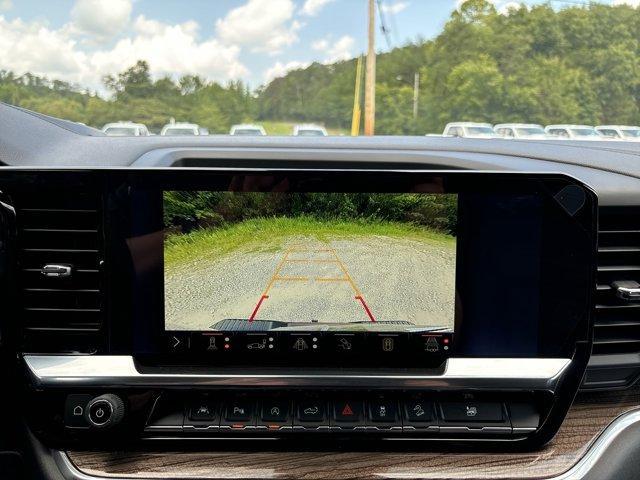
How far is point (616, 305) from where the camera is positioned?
72.8 inches

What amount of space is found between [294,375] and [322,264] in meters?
0.32

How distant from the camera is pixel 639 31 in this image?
19.0 meters

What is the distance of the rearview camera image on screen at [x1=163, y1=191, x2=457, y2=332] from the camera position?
1.59 metres

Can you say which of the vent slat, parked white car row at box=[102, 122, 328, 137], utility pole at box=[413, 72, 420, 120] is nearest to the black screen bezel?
the vent slat

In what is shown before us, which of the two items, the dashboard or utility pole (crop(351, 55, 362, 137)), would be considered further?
utility pole (crop(351, 55, 362, 137))

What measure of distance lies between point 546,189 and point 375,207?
1.54ft

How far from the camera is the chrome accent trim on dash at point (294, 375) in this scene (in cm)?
162

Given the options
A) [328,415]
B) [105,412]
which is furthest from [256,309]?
[105,412]

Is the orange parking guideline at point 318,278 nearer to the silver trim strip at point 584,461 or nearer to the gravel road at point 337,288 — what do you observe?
the gravel road at point 337,288

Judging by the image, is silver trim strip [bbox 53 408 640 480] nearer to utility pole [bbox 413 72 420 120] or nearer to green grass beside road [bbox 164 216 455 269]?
green grass beside road [bbox 164 216 455 269]

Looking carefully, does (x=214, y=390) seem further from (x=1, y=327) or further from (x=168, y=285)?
(x=1, y=327)

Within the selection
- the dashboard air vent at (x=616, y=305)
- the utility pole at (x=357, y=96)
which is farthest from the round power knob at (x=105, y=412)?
the utility pole at (x=357, y=96)

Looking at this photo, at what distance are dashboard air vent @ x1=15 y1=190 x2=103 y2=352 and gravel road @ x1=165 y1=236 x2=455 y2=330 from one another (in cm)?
24

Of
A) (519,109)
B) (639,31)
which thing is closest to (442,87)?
(519,109)
